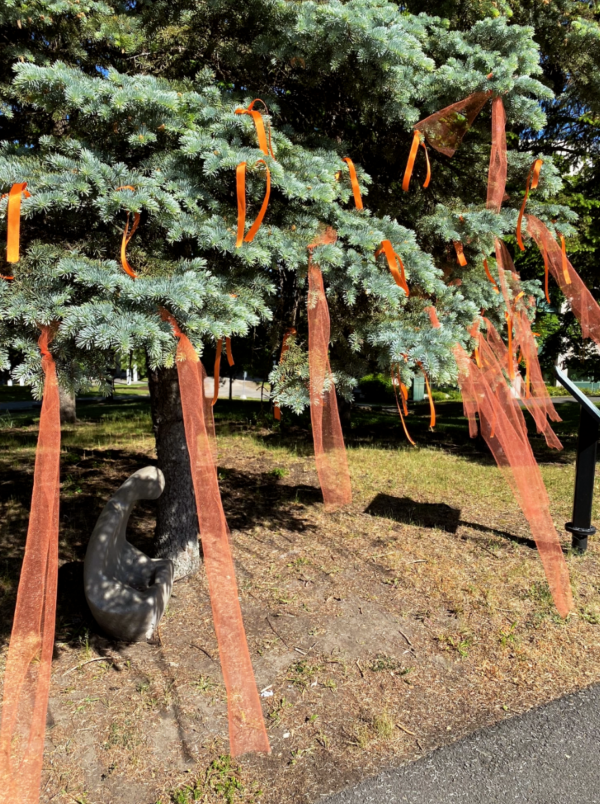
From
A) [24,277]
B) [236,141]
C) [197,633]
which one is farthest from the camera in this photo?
[197,633]

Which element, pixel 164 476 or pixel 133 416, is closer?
pixel 164 476

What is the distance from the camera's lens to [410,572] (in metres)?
4.82

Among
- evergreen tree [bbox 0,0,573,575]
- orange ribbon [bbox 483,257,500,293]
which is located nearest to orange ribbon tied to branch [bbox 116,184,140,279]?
evergreen tree [bbox 0,0,573,575]

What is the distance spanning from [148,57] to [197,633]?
12.9 ft

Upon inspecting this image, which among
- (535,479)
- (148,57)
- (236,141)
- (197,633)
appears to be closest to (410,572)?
(535,479)

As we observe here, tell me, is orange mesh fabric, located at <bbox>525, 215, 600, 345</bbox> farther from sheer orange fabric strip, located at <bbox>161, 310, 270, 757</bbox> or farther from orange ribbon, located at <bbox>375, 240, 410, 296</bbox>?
sheer orange fabric strip, located at <bbox>161, 310, 270, 757</bbox>

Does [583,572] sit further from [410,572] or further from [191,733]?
[191,733]

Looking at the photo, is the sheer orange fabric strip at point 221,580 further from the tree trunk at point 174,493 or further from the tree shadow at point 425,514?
the tree shadow at point 425,514

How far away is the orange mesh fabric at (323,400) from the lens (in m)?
3.08

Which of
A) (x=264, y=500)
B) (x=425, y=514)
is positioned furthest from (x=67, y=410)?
(x=425, y=514)

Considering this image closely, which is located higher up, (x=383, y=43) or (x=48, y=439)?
(x=383, y=43)

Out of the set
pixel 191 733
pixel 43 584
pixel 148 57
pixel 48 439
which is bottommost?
pixel 191 733

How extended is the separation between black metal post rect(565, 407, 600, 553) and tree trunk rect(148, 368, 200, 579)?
3300mm

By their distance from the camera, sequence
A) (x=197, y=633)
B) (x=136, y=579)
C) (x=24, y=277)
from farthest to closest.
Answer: (x=136, y=579)
(x=197, y=633)
(x=24, y=277)
